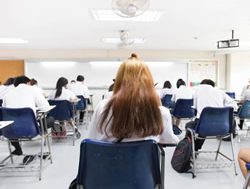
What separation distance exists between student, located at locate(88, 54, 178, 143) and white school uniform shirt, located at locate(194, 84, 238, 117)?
227 cm

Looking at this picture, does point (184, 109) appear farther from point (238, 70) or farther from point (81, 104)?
point (238, 70)

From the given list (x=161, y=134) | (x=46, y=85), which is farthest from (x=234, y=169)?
(x=46, y=85)

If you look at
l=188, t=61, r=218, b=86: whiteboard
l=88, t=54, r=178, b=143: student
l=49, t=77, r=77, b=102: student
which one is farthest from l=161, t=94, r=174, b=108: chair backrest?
l=88, t=54, r=178, b=143: student

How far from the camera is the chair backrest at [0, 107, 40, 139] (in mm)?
2848

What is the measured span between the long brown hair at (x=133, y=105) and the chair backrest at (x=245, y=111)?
3.91 meters

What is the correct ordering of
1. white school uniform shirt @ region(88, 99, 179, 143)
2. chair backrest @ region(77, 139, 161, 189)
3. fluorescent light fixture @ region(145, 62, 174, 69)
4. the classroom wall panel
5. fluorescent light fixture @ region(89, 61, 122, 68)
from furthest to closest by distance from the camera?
fluorescent light fixture @ region(145, 62, 174, 69)
fluorescent light fixture @ region(89, 61, 122, 68)
the classroom wall panel
white school uniform shirt @ region(88, 99, 179, 143)
chair backrest @ region(77, 139, 161, 189)

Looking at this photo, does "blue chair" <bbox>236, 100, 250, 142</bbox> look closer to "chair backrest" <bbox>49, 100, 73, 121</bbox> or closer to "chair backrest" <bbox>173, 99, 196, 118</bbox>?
"chair backrest" <bbox>173, 99, 196, 118</bbox>

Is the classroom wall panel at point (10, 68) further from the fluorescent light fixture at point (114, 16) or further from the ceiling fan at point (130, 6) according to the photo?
the ceiling fan at point (130, 6)

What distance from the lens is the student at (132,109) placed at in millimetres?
1251

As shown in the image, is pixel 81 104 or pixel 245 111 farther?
pixel 81 104

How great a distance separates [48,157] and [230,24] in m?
4.07

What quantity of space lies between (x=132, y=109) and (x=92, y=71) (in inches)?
309

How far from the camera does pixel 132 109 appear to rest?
4.09 ft

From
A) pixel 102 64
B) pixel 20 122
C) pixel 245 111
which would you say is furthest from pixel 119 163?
pixel 102 64
